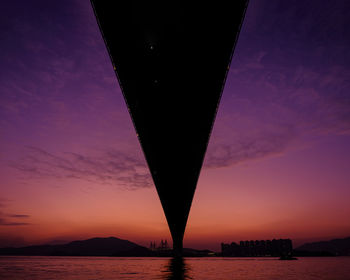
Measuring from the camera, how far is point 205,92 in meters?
15.0

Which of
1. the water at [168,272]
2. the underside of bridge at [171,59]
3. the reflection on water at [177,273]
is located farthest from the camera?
the water at [168,272]

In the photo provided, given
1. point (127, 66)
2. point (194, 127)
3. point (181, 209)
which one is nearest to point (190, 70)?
point (127, 66)

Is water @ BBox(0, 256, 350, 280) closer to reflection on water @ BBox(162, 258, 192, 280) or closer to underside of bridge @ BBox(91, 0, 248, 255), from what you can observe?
reflection on water @ BBox(162, 258, 192, 280)

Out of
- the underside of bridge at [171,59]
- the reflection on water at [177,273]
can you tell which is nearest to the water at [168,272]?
the reflection on water at [177,273]

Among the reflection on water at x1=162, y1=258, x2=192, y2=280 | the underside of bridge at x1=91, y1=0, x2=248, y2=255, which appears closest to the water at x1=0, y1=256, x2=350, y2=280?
the reflection on water at x1=162, y1=258, x2=192, y2=280

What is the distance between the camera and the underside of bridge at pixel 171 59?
9117mm

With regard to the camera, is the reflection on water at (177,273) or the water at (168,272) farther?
the water at (168,272)

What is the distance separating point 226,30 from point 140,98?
6.85 m

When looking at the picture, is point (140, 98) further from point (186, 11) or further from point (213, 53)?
point (186, 11)

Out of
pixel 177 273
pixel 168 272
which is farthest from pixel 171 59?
pixel 168 272

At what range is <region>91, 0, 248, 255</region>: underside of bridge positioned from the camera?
9117 millimetres

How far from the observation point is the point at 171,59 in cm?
1252

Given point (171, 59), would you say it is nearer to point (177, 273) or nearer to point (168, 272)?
point (177, 273)

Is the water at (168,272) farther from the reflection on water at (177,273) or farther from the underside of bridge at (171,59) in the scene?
the underside of bridge at (171,59)
